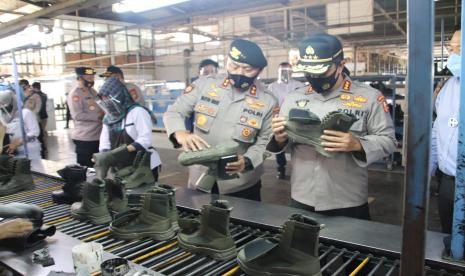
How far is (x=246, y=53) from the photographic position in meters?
1.85

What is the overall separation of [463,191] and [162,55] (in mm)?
18034

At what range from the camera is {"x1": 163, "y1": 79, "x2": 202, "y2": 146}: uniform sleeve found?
6.28 ft

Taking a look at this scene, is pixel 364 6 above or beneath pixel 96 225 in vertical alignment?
above

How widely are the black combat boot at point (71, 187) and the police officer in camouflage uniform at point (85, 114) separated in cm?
184

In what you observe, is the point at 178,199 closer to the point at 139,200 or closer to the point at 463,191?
the point at 139,200

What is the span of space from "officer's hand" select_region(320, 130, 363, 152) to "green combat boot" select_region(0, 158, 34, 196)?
5.45ft

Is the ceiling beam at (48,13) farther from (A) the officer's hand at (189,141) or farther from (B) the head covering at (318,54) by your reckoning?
(B) the head covering at (318,54)

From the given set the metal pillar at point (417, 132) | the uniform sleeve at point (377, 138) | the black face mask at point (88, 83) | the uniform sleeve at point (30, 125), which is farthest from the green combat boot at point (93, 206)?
the uniform sleeve at point (30, 125)

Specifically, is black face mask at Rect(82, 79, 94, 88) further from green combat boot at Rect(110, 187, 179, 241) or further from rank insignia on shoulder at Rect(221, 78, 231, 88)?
green combat boot at Rect(110, 187, 179, 241)

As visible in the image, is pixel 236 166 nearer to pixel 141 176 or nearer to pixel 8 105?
pixel 141 176

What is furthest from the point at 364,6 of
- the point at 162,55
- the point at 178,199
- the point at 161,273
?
the point at 162,55

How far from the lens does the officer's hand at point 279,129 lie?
5.09ft

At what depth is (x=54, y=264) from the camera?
1171 mm

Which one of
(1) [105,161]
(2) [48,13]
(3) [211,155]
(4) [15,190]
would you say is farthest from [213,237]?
(2) [48,13]
